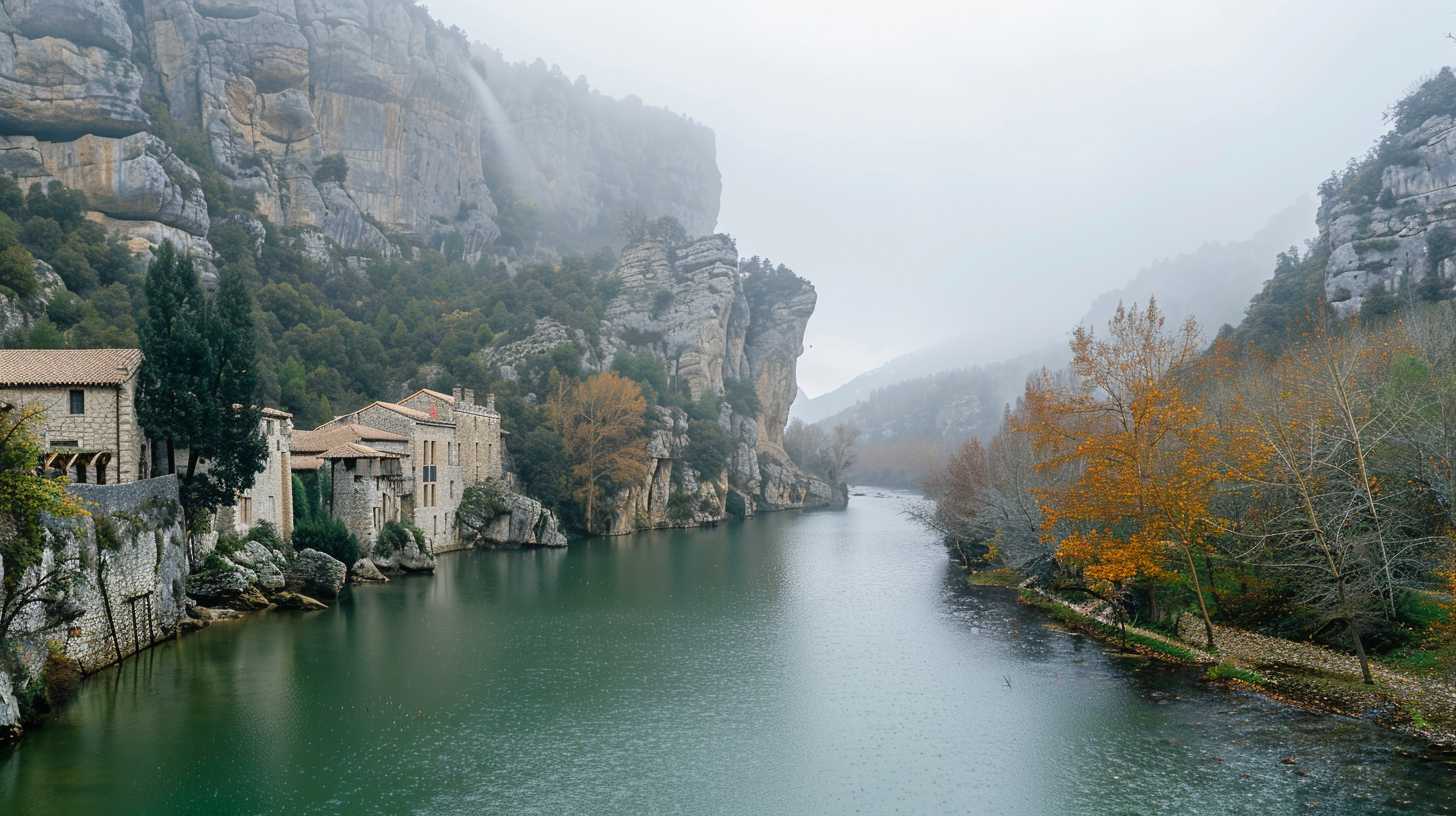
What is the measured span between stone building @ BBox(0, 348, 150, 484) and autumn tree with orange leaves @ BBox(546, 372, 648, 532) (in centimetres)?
3541

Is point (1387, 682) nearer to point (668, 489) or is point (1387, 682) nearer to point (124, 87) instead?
point (668, 489)

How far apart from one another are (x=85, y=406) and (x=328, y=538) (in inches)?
454

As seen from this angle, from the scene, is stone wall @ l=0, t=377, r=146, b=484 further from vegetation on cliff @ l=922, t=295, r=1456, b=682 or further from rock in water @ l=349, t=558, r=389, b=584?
vegetation on cliff @ l=922, t=295, r=1456, b=682

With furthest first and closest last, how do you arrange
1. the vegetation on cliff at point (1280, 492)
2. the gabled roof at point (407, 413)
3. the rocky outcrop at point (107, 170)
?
the rocky outcrop at point (107, 170), the gabled roof at point (407, 413), the vegetation on cliff at point (1280, 492)

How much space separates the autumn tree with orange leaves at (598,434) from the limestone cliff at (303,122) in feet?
95.1

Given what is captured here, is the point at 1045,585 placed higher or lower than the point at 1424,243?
lower

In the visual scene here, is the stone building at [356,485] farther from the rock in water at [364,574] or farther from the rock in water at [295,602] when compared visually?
the rock in water at [295,602]

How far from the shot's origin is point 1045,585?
37.3m

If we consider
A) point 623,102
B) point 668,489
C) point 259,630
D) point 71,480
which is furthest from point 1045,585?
point 623,102

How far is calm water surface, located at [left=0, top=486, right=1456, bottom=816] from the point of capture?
51.3 ft

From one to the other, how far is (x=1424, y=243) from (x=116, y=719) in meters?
69.0

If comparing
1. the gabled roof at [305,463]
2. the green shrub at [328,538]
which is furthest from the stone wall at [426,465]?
the green shrub at [328,538]

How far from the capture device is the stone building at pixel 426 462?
154 ft

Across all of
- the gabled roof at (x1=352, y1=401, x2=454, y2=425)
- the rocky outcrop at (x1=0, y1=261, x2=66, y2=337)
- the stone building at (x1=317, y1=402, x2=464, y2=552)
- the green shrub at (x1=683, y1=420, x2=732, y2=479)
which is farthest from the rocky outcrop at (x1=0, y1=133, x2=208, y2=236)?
the green shrub at (x1=683, y1=420, x2=732, y2=479)
